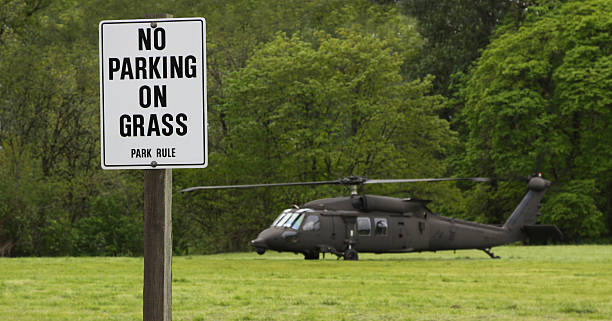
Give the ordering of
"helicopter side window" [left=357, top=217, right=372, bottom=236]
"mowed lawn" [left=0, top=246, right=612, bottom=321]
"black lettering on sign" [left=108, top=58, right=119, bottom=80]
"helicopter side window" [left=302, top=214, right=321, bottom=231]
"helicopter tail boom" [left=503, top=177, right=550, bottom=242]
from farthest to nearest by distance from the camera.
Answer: "helicopter tail boom" [left=503, top=177, right=550, bottom=242] < "helicopter side window" [left=357, top=217, right=372, bottom=236] < "helicopter side window" [left=302, top=214, right=321, bottom=231] < "mowed lawn" [left=0, top=246, right=612, bottom=321] < "black lettering on sign" [left=108, top=58, right=119, bottom=80]

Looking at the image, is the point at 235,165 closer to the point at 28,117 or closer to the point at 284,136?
the point at 284,136

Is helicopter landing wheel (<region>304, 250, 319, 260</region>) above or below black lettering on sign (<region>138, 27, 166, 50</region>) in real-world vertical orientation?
below

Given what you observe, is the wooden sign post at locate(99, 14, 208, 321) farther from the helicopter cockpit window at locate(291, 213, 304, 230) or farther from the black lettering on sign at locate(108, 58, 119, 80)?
the helicopter cockpit window at locate(291, 213, 304, 230)

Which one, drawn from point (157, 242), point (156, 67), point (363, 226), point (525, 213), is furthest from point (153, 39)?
point (525, 213)

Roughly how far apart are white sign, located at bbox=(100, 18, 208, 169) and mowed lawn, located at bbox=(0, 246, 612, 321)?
8.14 m

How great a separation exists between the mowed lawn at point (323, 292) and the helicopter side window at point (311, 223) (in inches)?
154

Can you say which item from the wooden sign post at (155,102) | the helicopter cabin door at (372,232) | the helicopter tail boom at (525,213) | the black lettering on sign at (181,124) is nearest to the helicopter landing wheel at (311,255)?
the helicopter cabin door at (372,232)

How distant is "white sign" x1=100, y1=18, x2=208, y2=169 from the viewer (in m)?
4.75

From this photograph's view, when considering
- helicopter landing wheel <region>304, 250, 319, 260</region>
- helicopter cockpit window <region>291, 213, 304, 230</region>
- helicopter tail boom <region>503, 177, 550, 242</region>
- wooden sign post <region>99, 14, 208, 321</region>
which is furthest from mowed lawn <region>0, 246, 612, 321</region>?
helicopter tail boom <region>503, 177, 550, 242</region>

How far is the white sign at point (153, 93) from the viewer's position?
15.6ft

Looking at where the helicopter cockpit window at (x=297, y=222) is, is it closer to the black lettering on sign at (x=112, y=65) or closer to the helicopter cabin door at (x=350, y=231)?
the helicopter cabin door at (x=350, y=231)

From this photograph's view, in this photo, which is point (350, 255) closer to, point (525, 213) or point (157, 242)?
point (525, 213)

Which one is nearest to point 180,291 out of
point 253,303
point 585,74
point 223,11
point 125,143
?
point 253,303

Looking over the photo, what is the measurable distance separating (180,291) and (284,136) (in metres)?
31.8
